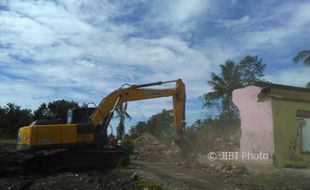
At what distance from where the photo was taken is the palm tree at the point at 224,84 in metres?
45.7

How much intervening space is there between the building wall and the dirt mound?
7522 millimetres

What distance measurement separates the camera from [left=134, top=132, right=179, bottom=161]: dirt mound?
2585 cm

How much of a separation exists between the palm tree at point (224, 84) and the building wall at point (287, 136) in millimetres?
26362

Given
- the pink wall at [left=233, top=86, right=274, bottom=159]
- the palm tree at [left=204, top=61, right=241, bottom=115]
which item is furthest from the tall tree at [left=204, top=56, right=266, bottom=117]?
the pink wall at [left=233, top=86, right=274, bottom=159]

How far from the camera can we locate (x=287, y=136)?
18297 millimetres

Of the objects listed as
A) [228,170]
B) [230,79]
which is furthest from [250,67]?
[228,170]

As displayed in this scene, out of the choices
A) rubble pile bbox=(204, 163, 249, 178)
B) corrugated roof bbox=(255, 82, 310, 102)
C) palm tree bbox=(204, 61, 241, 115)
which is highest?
palm tree bbox=(204, 61, 241, 115)

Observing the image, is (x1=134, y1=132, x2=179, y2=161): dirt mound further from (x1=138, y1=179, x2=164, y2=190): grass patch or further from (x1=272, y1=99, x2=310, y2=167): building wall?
(x1=138, y1=179, x2=164, y2=190): grass patch

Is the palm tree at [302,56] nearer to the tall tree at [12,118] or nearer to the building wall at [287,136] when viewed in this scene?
the building wall at [287,136]

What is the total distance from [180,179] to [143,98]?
19.3ft

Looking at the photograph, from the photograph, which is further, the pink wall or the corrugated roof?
the corrugated roof

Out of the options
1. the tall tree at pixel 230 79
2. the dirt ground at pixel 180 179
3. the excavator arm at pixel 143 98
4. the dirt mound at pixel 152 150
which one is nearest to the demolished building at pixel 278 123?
→ the dirt ground at pixel 180 179

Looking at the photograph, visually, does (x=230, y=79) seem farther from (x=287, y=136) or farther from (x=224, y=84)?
(x=287, y=136)

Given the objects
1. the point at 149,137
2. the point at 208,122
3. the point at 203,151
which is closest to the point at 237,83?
the point at 208,122
